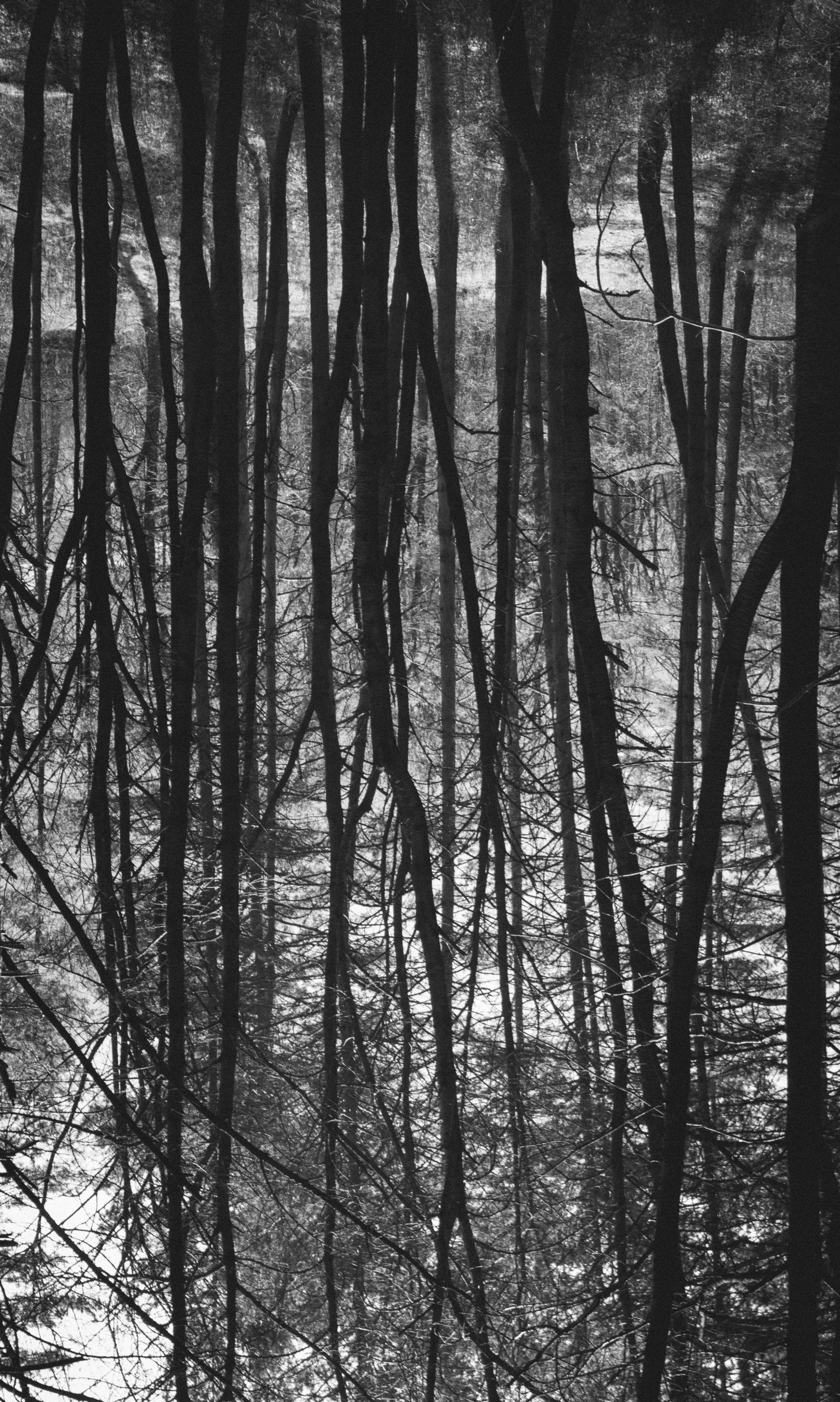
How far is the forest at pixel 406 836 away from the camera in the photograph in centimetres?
90

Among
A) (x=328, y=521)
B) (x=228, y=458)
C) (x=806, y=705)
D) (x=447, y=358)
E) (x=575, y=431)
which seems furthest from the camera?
(x=447, y=358)

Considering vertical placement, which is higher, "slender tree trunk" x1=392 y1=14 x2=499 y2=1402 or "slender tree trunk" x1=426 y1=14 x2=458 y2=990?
"slender tree trunk" x1=426 y1=14 x2=458 y2=990

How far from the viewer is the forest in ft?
2.95

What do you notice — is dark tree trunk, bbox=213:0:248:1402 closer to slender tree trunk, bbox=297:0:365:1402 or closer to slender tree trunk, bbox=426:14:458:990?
slender tree trunk, bbox=297:0:365:1402

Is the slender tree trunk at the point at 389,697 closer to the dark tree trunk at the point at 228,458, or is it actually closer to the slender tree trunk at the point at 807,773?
the dark tree trunk at the point at 228,458

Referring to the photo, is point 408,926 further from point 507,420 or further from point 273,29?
point 273,29

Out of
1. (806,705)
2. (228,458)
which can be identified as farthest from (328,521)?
(806,705)

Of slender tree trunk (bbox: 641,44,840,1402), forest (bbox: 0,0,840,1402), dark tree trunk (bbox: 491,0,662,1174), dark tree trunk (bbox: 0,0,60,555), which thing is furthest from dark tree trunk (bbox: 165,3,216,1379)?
slender tree trunk (bbox: 641,44,840,1402)

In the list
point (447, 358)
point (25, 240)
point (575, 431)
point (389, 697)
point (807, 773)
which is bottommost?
point (807, 773)

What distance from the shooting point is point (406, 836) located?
1085mm

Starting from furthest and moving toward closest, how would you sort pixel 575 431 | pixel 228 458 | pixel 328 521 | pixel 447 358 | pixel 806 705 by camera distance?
pixel 447 358 < pixel 328 521 < pixel 228 458 < pixel 575 431 < pixel 806 705

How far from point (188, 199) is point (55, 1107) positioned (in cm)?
116

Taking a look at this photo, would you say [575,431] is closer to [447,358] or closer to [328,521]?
[328,521]

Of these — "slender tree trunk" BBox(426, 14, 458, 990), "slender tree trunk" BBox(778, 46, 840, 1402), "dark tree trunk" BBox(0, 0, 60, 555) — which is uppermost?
"slender tree trunk" BBox(426, 14, 458, 990)
